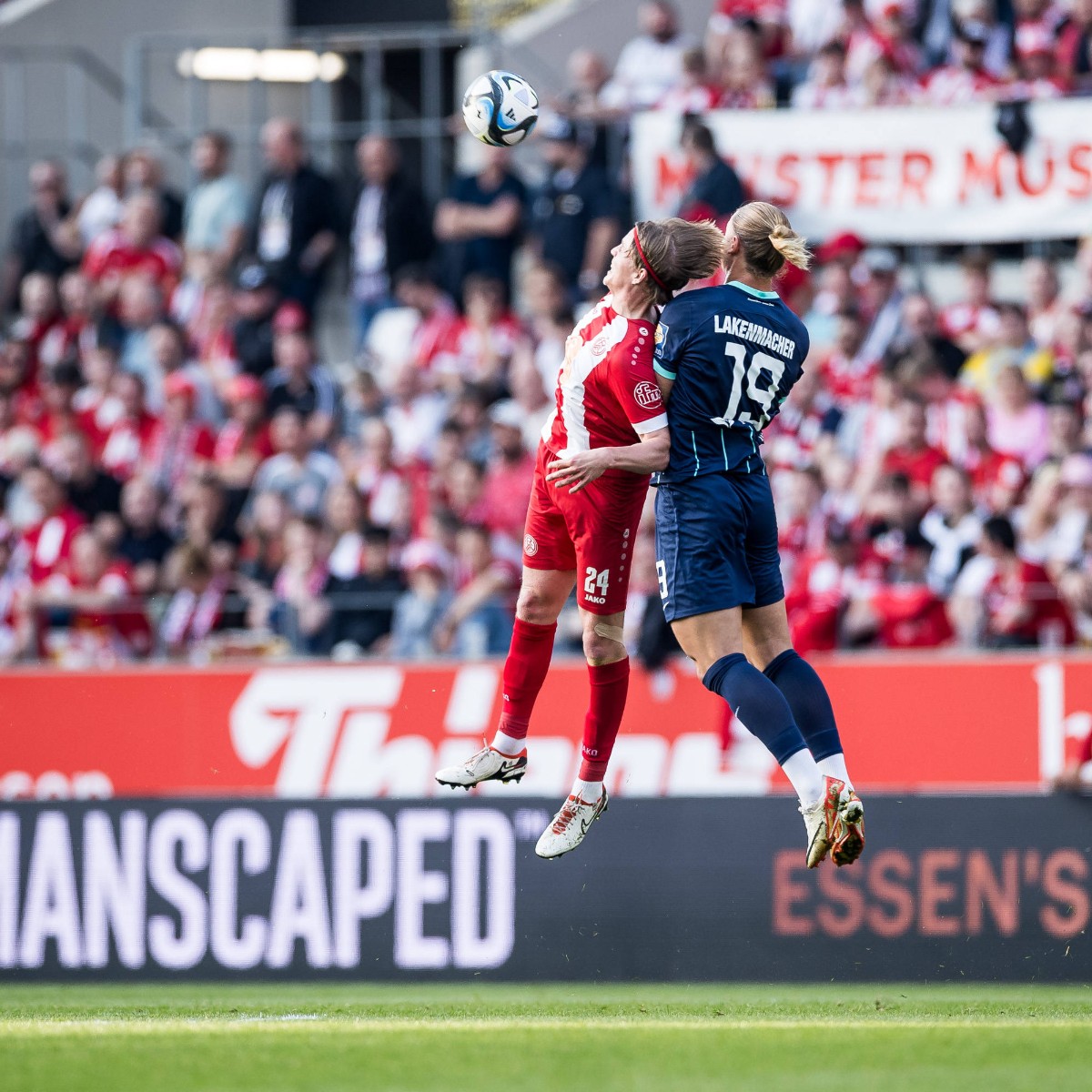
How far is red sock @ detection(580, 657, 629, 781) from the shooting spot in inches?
299

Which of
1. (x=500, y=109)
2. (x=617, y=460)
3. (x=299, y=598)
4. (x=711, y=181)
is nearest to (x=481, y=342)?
(x=711, y=181)

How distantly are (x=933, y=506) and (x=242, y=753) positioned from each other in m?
4.30

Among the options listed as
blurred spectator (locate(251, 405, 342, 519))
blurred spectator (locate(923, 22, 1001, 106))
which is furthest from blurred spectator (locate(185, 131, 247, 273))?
blurred spectator (locate(923, 22, 1001, 106))

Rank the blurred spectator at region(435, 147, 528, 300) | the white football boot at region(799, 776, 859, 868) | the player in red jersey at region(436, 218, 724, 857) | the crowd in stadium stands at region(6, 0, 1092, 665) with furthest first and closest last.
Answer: the blurred spectator at region(435, 147, 528, 300) < the crowd in stadium stands at region(6, 0, 1092, 665) < the player in red jersey at region(436, 218, 724, 857) < the white football boot at region(799, 776, 859, 868)

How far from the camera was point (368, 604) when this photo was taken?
11883 mm

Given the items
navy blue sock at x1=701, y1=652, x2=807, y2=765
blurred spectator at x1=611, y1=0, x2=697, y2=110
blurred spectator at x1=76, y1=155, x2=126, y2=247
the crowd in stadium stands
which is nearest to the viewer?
navy blue sock at x1=701, y1=652, x2=807, y2=765

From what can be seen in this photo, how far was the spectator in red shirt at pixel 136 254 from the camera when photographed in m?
15.5

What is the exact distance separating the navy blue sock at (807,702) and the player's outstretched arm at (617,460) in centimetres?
93

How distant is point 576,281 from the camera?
13.8 metres

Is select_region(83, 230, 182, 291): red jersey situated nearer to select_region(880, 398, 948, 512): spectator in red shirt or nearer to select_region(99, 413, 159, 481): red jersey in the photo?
select_region(99, 413, 159, 481): red jersey

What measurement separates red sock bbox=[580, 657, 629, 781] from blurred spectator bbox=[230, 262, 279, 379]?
7521mm

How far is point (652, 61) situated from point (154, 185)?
13.3 ft

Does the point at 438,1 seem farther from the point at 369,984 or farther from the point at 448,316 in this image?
the point at 369,984

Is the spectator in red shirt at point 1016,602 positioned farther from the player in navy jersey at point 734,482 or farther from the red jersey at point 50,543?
the red jersey at point 50,543
